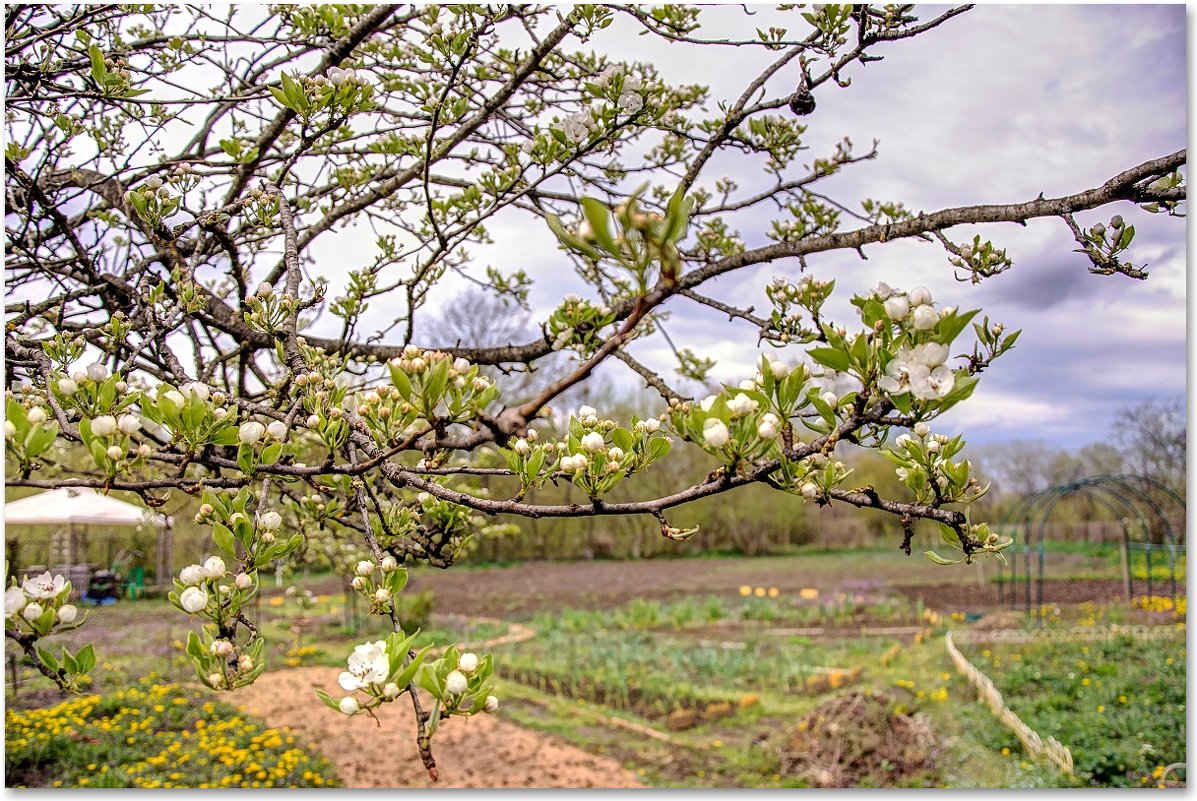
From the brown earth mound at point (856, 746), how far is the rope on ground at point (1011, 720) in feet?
1.01

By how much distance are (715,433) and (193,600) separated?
43 centimetres

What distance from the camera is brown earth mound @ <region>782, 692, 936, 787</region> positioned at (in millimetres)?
2816

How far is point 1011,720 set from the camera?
10.3 ft

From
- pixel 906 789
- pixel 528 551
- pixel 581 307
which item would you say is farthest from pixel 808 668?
pixel 528 551

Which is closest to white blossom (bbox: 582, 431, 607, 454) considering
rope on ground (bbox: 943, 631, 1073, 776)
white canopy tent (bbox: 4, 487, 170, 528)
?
rope on ground (bbox: 943, 631, 1073, 776)

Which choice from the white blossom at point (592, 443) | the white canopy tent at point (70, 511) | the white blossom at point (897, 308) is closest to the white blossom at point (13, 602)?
the white blossom at point (592, 443)

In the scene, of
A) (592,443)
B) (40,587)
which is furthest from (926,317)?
(40,587)

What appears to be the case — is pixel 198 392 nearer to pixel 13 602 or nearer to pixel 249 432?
pixel 249 432

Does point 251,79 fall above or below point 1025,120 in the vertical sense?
below

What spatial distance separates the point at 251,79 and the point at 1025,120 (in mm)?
2439

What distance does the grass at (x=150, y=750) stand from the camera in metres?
2.68

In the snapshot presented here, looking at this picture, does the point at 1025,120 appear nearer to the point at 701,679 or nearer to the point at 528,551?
the point at 701,679

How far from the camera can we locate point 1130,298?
3162 millimetres

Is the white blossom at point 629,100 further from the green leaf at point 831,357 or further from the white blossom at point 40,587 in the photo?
the white blossom at point 40,587
